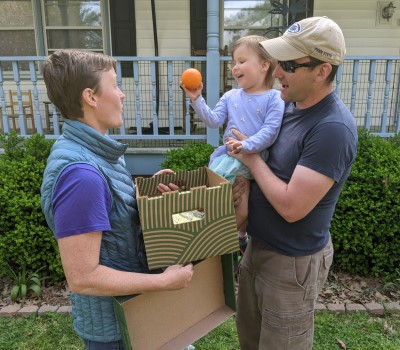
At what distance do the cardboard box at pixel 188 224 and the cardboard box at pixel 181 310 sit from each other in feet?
0.44

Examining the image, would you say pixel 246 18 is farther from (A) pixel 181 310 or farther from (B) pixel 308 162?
(A) pixel 181 310

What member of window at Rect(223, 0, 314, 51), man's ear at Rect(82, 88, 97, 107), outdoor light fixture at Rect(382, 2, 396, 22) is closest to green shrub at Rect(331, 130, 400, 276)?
man's ear at Rect(82, 88, 97, 107)

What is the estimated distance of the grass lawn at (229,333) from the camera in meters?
3.00

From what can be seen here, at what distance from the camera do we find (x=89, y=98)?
1371mm

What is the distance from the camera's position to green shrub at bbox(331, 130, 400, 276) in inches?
140

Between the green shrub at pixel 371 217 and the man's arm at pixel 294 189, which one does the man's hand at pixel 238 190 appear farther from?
the green shrub at pixel 371 217

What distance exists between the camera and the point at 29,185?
3635mm

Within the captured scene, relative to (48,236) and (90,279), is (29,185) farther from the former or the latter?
(90,279)

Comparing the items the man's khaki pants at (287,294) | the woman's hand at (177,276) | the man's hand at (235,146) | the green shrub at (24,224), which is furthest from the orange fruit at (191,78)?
the green shrub at (24,224)

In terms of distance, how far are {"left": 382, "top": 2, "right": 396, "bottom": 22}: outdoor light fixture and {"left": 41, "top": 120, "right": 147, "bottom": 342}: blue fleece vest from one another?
7.63 meters

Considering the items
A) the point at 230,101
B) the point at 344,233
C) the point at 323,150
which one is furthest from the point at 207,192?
the point at 344,233

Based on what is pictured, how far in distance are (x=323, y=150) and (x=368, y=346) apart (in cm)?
220

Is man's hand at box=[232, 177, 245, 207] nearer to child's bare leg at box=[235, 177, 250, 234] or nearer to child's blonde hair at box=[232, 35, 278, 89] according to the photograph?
child's bare leg at box=[235, 177, 250, 234]

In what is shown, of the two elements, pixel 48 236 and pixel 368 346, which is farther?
pixel 48 236
